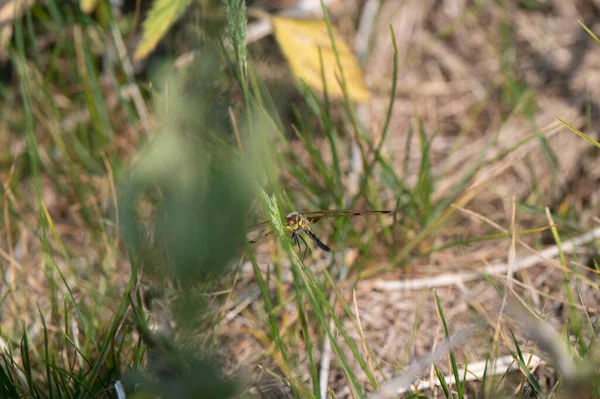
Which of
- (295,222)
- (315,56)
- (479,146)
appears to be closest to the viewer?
(295,222)

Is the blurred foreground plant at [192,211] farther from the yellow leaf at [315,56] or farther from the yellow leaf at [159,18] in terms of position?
the yellow leaf at [315,56]

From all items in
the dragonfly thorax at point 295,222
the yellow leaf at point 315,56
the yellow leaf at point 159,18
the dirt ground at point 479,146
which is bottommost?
the dirt ground at point 479,146

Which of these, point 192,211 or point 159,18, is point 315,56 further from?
A: point 192,211

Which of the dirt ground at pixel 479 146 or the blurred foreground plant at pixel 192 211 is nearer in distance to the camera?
the blurred foreground plant at pixel 192 211

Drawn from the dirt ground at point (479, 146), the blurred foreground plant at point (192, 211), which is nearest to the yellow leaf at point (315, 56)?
the dirt ground at point (479, 146)

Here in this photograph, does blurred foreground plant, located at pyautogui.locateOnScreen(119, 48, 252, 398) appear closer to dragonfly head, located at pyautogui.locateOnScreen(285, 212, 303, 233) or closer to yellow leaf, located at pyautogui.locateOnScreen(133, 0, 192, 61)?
dragonfly head, located at pyautogui.locateOnScreen(285, 212, 303, 233)

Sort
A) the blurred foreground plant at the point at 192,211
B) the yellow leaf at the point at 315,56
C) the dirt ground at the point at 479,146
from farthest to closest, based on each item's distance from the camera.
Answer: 1. the yellow leaf at the point at 315,56
2. the dirt ground at the point at 479,146
3. the blurred foreground plant at the point at 192,211

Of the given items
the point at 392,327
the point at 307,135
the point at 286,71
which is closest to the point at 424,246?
the point at 392,327

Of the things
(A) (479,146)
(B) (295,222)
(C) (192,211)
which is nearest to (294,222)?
(B) (295,222)

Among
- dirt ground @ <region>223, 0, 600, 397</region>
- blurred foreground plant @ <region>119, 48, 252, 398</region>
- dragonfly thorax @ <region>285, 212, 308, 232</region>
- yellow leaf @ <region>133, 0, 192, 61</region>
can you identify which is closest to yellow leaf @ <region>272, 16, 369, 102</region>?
dirt ground @ <region>223, 0, 600, 397</region>

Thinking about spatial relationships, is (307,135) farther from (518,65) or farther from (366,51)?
(518,65)
